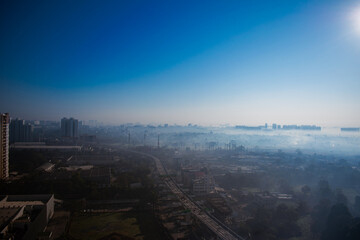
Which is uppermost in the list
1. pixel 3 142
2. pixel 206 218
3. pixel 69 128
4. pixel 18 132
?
pixel 69 128

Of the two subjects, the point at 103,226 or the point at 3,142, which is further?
the point at 3,142

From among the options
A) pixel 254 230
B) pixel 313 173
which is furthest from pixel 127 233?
pixel 313 173

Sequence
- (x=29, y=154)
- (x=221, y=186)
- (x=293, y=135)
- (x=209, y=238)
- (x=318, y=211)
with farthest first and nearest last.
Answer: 1. (x=293, y=135)
2. (x=29, y=154)
3. (x=221, y=186)
4. (x=318, y=211)
5. (x=209, y=238)

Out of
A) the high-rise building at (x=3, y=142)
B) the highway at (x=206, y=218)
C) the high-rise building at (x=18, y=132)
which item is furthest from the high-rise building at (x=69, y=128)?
the highway at (x=206, y=218)

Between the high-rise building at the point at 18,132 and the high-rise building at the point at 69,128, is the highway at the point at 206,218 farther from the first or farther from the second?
the high-rise building at the point at 69,128

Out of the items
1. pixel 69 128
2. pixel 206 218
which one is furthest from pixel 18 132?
pixel 206 218

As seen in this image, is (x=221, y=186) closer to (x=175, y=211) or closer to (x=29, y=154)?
(x=175, y=211)

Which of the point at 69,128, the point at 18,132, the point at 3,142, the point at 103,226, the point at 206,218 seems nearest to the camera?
the point at 103,226

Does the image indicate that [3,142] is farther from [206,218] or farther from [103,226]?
[206,218]
